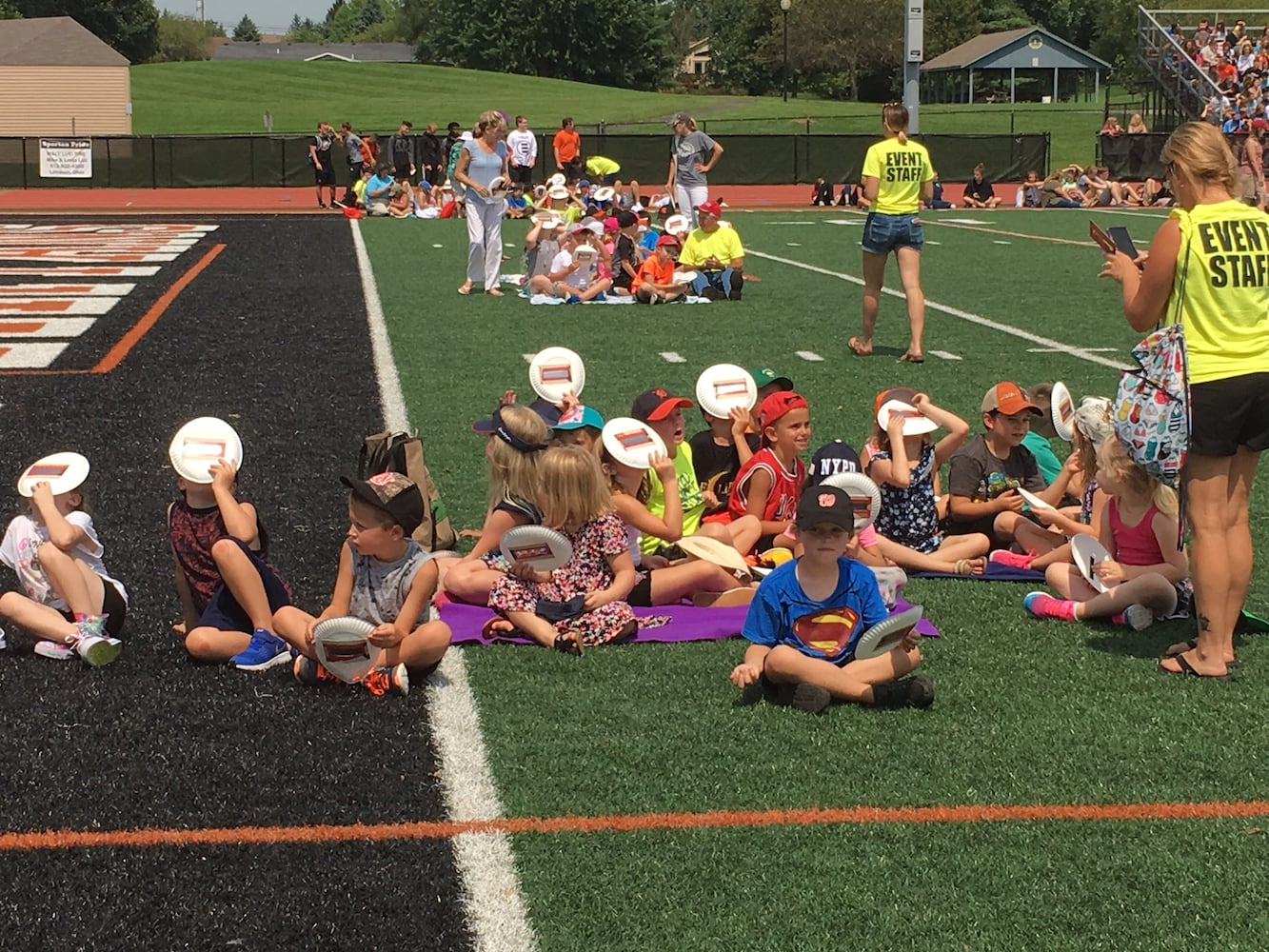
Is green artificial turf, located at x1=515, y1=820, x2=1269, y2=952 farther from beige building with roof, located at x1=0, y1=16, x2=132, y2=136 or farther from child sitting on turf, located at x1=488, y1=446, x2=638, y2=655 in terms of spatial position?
beige building with roof, located at x1=0, y1=16, x2=132, y2=136

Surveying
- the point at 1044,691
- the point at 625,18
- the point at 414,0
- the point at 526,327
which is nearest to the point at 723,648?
the point at 1044,691

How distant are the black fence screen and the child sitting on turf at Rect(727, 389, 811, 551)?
3613cm

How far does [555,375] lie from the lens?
7508 mm

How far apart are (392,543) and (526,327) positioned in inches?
394

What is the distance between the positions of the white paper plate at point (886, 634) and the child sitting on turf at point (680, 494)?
6.00ft

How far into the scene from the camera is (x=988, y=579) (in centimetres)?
721

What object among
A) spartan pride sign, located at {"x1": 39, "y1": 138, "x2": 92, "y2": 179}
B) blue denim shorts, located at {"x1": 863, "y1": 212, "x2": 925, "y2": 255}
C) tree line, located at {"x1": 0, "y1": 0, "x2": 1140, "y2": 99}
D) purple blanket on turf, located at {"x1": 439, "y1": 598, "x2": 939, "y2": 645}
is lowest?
purple blanket on turf, located at {"x1": 439, "y1": 598, "x2": 939, "y2": 645}

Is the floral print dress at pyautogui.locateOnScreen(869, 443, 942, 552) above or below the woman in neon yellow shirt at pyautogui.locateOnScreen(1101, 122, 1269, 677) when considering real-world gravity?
below

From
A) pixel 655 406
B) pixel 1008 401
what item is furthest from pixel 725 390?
pixel 1008 401

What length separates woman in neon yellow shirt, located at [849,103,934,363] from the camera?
13000 mm

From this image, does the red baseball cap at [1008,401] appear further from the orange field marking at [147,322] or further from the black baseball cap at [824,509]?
the orange field marking at [147,322]

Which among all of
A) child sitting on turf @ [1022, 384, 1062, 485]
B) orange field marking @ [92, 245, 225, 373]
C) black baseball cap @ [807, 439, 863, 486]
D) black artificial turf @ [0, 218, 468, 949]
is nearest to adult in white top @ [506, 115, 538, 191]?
orange field marking @ [92, 245, 225, 373]

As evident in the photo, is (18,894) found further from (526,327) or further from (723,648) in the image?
(526,327)

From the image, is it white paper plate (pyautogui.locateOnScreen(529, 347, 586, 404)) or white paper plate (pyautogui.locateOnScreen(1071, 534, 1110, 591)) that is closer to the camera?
white paper plate (pyautogui.locateOnScreen(1071, 534, 1110, 591))
